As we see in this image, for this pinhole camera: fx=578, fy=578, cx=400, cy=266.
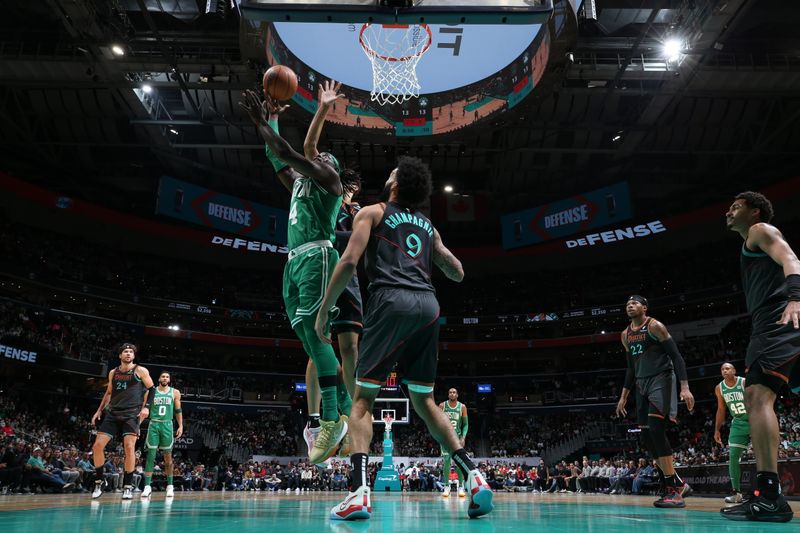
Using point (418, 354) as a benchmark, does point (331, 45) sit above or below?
above

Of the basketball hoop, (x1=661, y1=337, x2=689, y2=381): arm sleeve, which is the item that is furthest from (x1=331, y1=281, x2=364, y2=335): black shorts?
the basketball hoop

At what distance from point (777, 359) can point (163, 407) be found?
9500 millimetres

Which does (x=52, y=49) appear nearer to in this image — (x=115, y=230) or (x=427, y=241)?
(x=115, y=230)

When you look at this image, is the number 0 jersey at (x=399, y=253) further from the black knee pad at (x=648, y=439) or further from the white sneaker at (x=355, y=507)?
the black knee pad at (x=648, y=439)

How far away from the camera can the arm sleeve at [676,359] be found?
6270 mm

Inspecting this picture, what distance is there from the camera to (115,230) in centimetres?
3444

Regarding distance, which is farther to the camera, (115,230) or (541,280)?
(541,280)

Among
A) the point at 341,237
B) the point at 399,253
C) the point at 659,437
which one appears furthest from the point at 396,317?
the point at 659,437

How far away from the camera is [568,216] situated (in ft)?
97.3

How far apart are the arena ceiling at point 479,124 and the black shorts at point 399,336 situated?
12.8 meters

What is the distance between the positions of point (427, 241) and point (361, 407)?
48.0 inches

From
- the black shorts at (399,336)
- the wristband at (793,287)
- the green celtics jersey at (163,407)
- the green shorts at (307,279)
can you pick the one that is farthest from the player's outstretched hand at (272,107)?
the green celtics jersey at (163,407)

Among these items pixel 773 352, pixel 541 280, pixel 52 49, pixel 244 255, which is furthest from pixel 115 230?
pixel 773 352

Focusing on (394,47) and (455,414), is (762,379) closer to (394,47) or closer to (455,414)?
(455,414)
